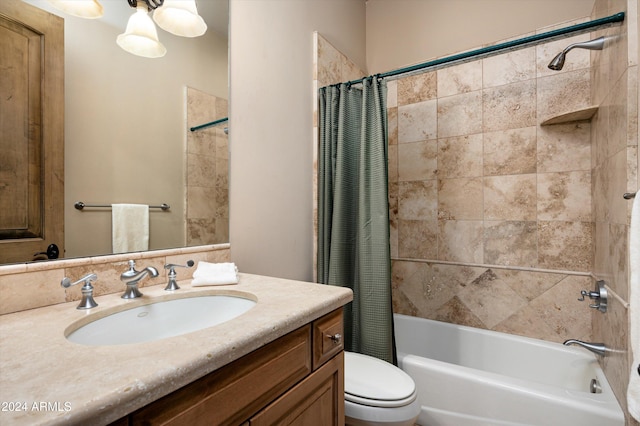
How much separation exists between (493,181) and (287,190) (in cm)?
136

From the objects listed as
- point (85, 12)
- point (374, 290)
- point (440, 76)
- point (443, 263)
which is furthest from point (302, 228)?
point (440, 76)

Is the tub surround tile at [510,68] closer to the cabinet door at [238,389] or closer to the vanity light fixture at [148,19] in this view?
the vanity light fixture at [148,19]

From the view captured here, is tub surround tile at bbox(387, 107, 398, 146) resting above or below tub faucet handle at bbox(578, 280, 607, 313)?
above

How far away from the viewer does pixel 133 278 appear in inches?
35.1

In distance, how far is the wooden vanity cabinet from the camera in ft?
1.73

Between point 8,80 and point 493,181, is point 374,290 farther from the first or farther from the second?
point 8,80

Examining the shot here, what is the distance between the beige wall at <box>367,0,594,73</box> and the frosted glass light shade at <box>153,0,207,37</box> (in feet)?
5.45

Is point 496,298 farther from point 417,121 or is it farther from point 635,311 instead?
point 417,121

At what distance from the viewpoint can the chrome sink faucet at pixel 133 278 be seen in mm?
887

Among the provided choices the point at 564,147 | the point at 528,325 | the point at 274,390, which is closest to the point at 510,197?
the point at 564,147

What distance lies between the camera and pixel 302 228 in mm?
1833

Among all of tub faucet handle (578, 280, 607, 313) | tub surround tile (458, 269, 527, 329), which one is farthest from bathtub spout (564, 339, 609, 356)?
tub surround tile (458, 269, 527, 329)

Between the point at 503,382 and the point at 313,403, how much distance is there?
0.99 meters

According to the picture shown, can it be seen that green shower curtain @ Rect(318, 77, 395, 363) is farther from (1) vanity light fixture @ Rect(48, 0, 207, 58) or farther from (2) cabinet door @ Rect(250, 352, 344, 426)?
(1) vanity light fixture @ Rect(48, 0, 207, 58)
